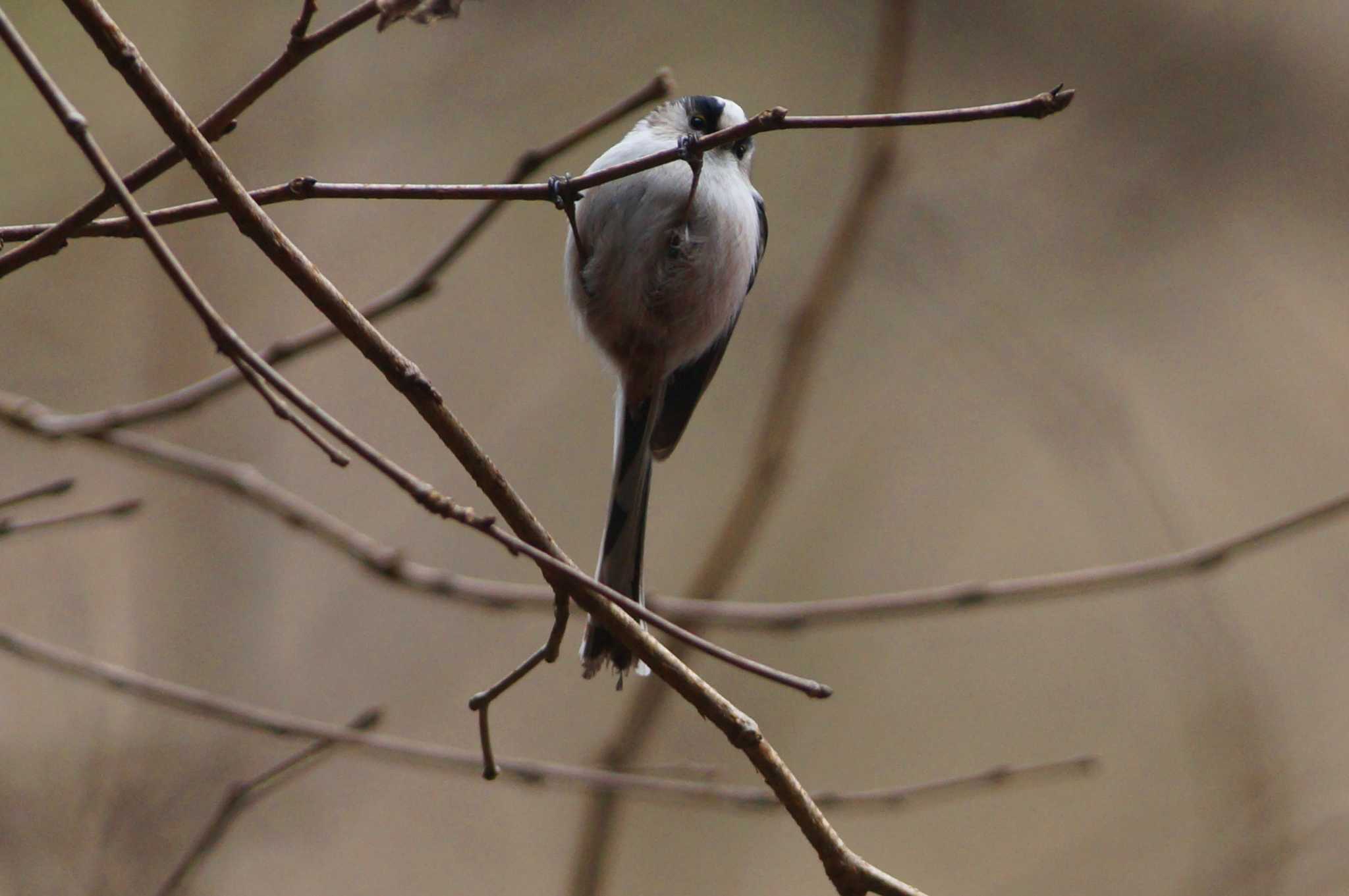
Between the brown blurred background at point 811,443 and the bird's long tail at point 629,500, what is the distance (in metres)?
1.02

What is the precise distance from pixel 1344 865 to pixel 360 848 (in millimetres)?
2455

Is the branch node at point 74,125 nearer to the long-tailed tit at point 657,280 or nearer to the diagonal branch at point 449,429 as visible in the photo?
the diagonal branch at point 449,429

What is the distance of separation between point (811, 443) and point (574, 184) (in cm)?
305

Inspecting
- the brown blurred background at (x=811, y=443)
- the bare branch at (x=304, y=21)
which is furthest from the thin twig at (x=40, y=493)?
A: the brown blurred background at (x=811, y=443)

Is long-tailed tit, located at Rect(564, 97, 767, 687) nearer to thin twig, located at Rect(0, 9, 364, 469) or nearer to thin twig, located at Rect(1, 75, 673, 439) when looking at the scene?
thin twig, located at Rect(1, 75, 673, 439)

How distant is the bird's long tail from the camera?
1810 mm

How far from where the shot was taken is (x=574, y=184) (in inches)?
39.0

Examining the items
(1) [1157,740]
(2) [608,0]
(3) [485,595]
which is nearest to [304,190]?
(3) [485,595]

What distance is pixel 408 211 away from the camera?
3516 mm

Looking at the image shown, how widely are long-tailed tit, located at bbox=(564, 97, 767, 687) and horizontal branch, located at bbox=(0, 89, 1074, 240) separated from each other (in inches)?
24.2

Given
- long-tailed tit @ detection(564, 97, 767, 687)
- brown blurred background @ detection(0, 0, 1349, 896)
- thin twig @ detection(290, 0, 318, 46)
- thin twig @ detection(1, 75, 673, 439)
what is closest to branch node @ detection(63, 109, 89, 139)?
thin twig @ detection(290, 0, 318, 46)

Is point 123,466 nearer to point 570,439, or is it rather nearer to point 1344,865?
point 570,439

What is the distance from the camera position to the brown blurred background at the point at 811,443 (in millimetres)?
2867

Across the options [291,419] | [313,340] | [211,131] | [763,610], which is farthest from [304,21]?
[763,610]
